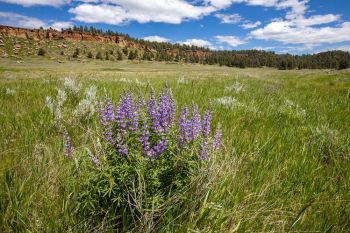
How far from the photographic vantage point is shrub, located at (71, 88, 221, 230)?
1937mm

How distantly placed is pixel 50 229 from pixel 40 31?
225 meters

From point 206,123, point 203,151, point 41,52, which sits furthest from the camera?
point 41,52

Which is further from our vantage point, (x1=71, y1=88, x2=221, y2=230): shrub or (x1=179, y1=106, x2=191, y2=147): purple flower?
(x1=179, y1=106, x2=191, y2=147): purple flower

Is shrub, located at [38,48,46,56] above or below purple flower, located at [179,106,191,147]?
above

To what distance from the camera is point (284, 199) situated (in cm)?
233

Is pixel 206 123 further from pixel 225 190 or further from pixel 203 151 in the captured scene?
pixel 225 190

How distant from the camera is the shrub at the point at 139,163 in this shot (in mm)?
1937

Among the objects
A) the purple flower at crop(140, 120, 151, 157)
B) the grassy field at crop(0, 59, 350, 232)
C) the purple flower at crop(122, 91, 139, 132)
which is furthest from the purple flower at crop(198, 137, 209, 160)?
the purple flower at crop(122, 91, 139, 132)

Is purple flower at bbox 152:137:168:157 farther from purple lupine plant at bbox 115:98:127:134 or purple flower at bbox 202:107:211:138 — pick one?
purple flower at bbox 202:107:211:138

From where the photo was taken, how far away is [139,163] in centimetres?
197

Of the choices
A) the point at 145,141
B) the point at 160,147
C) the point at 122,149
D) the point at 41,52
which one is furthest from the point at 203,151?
the point at 41,52

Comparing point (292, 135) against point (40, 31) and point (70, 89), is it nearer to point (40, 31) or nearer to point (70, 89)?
point (70, 89)

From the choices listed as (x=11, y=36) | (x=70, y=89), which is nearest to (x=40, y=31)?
(x=11, y=36)

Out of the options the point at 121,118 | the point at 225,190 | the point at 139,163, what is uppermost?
the point at 121,118
